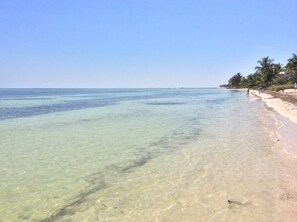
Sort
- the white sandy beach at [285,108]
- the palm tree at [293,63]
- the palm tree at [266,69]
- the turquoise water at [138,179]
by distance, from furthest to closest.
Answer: the palm tree at [266,69]
the palm tree at [293,63]
the white sandy beach at [285,108]
the turquoise water at [138,179]

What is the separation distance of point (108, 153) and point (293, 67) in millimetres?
68512

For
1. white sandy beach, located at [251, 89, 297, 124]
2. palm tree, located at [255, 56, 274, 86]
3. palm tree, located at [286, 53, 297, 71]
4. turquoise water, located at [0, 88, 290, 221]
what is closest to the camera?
turquoise water, located at [0, 88, 290, 221]

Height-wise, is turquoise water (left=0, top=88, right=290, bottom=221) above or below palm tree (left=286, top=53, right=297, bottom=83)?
below

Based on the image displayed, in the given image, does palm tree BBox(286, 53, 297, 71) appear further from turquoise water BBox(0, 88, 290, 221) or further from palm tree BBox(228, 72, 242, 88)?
palm tree BBox(228, 72, 242, 88)

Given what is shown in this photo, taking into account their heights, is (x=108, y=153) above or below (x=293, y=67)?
below

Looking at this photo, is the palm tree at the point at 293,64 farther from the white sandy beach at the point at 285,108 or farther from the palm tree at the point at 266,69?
the white sandy beach at the point at 285,108

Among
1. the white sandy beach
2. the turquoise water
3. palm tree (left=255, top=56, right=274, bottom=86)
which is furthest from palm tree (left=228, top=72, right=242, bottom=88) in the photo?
the turquoise water

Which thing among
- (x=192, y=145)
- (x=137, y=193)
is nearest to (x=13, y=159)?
(x=137, y=193)

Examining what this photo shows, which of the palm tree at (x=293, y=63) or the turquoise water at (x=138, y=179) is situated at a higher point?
the palm tree at (x=293, y=63)

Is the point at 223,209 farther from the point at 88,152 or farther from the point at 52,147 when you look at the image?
the point at 52,147

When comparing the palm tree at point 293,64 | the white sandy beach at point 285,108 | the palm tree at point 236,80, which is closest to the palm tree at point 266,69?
the palm tree at point 293,64

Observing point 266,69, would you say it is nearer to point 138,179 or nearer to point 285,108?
point 285,108

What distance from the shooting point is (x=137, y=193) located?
789 centimetres

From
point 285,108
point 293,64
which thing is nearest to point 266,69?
point 293,64
